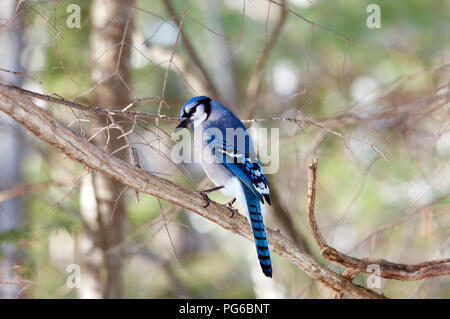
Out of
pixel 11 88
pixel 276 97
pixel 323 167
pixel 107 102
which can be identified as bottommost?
pixel 11 88

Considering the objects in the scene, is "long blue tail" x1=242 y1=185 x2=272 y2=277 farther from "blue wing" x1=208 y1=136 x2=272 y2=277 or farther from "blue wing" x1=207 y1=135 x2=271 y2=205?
"blue wing" x1=207 y1=135 x2=271 y2=205

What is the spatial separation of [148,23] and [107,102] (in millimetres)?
1477

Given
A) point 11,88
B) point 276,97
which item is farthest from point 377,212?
point 11,88

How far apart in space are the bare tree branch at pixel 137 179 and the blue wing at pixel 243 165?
264 millimetres

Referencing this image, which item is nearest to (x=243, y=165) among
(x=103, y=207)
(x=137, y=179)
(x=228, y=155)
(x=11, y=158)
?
(x=228, y=155)

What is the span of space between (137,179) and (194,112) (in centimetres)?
114

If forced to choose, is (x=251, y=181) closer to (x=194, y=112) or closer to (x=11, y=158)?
(x=194, y=112)

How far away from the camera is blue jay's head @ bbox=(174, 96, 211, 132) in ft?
10.8

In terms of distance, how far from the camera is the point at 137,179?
227cm

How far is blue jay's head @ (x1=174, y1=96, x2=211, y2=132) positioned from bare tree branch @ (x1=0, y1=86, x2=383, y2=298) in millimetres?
833

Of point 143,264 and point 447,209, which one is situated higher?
point 143,264

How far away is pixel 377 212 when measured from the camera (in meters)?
6.11

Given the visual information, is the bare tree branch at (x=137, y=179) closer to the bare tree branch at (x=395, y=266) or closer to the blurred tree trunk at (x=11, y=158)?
the bare tree branch at (x=395, y=266)
